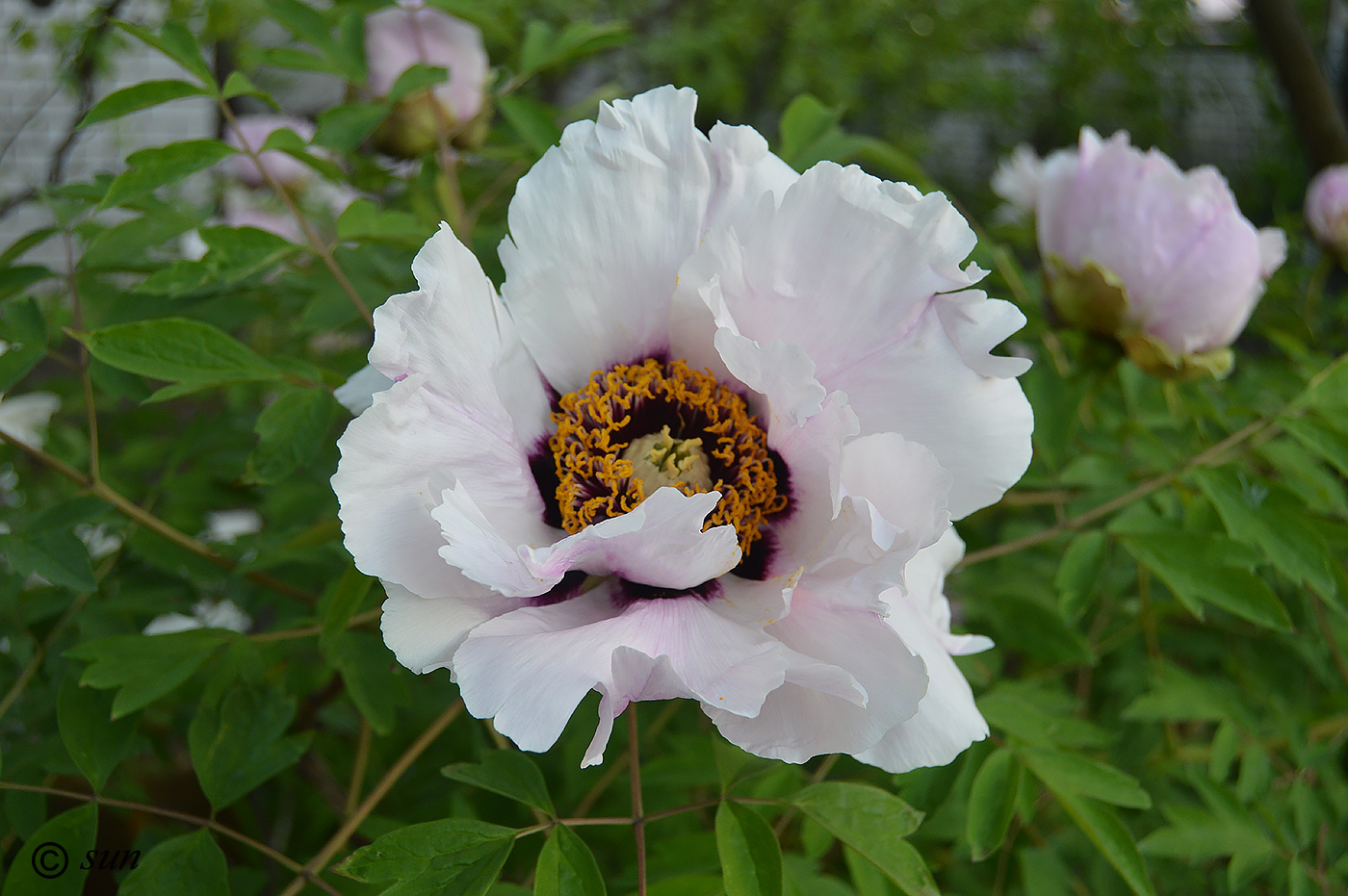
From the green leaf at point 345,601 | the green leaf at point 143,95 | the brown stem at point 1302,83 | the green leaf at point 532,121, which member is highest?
the green leaf at point 143,95

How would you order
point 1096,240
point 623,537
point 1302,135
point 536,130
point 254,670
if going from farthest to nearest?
point 1302,135
point 1096,240
point 536,130
point 254,670
point 623,537

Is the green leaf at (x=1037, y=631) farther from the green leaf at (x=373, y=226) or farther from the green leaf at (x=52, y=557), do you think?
the green leaf at (x=52, y=557)

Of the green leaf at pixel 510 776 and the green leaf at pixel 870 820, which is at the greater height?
the green leaf at pixel 510 776

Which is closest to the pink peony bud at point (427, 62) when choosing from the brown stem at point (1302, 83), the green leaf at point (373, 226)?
the green leaf at point (373, 226)

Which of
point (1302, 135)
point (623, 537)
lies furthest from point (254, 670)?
point (1302, 135)

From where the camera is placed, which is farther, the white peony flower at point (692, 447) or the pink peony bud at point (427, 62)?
the pink peony bud at point (427, 62)

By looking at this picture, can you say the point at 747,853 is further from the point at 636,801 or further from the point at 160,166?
the point at 160,166

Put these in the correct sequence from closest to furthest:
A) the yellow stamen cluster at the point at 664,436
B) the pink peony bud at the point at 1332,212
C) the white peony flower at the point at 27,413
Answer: the yellow stamen cluster at the point at 664,436 → the white peony flower at the point at 27,413 → the pink peony bud at the point at 1332,212

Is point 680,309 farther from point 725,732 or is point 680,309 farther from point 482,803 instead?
point 482,803
